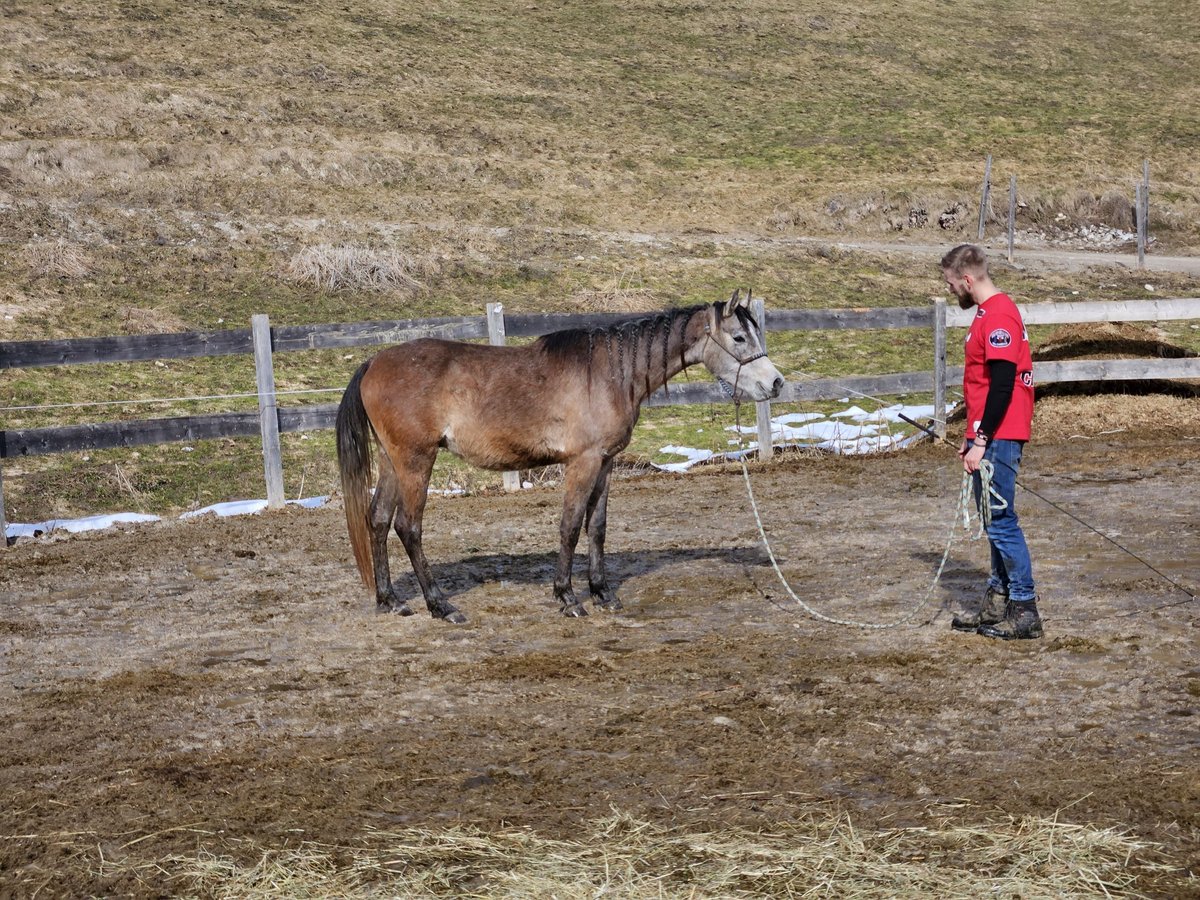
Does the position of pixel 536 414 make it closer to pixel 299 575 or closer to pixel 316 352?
pixel 299 575

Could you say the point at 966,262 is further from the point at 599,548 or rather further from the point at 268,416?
the point at 268,416

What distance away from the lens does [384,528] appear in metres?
7.47

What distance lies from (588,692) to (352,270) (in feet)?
47.9

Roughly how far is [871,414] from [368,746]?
10077mm

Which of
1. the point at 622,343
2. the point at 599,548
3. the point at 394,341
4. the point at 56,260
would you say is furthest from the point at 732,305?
the point at 56,260

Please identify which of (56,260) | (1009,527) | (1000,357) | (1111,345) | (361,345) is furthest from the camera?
(56,260)

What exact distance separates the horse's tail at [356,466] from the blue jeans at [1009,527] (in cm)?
358

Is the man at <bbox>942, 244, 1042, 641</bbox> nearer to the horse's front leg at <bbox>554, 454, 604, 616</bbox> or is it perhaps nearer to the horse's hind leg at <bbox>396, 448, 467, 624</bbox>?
the horse's front leg at <bbox>554, 454, 604, 616</bbox>

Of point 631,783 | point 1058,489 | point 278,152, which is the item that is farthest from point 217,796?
point 278,152

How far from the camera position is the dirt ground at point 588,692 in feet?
14.2

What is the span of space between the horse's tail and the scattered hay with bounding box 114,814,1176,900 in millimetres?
3450

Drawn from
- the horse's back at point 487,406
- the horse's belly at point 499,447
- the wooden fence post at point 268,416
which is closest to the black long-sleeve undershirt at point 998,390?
the horse's back at point 487,406

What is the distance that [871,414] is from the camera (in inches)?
556

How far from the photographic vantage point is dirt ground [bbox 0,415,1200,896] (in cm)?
433
